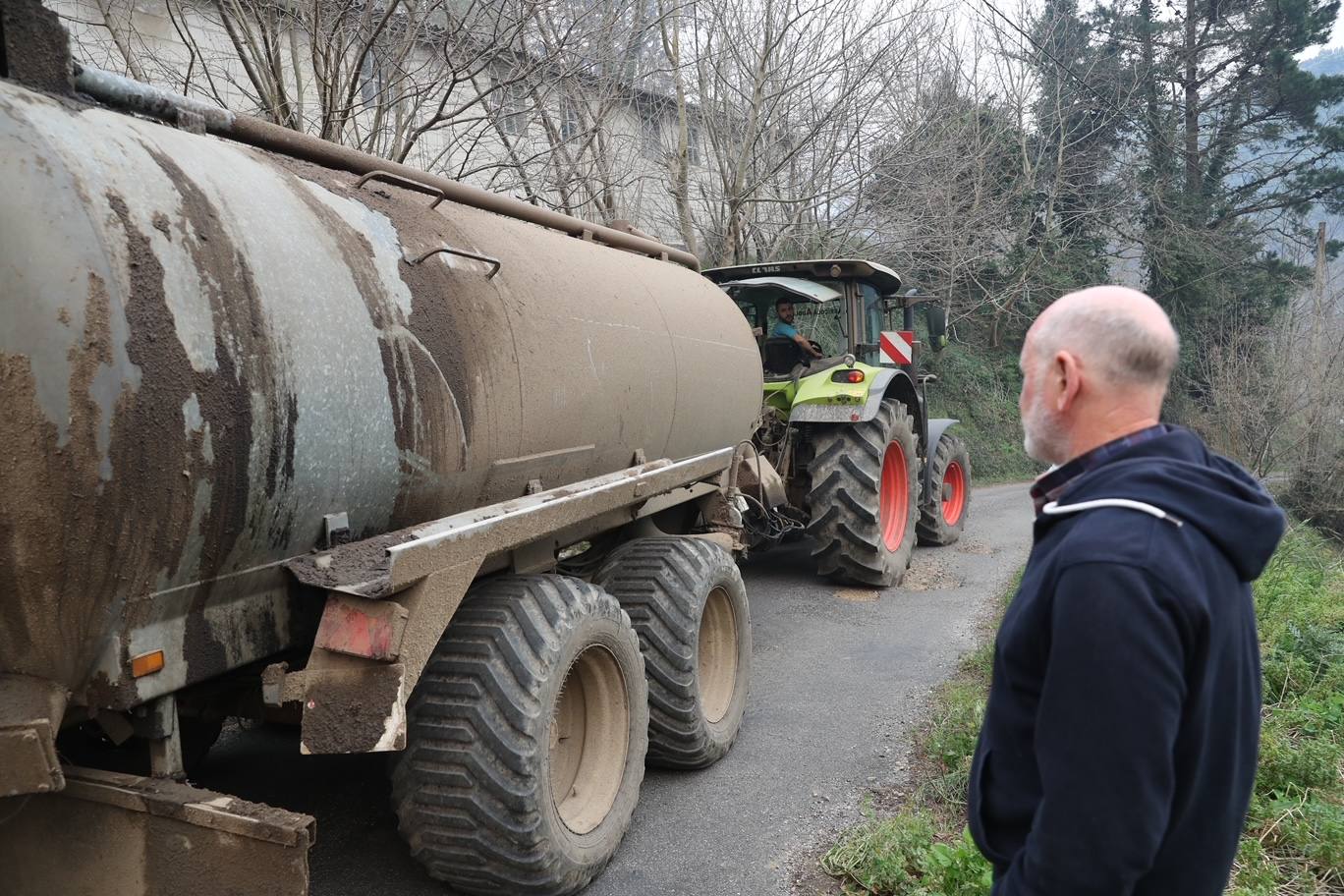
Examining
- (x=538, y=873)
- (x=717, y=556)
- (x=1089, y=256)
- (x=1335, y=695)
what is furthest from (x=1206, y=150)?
(x=538, y=873)

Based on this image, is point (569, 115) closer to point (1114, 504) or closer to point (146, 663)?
point (146, 663)

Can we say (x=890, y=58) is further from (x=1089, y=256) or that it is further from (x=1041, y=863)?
(x=1041, y=863)

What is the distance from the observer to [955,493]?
392 inches

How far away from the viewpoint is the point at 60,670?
207cm

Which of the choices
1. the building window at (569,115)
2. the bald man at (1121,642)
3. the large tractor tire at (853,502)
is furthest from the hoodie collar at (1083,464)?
the building window at (569,115)

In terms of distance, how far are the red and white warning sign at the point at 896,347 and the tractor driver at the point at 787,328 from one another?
1.06m

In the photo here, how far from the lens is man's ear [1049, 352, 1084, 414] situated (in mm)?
1558

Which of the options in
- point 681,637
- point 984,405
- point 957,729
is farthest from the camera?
point 984,405

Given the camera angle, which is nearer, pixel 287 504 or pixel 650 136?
pixel 287 504

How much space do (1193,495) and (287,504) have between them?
208 cm

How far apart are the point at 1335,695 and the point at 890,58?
10600mm

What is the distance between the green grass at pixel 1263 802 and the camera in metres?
3.19

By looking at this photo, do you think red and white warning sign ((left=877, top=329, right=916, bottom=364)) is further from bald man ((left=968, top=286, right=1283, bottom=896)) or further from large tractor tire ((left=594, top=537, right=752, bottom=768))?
bald man ((left=968, top=286, right=1283, bottom=896))

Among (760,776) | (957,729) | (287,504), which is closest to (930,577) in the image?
(957,729)
